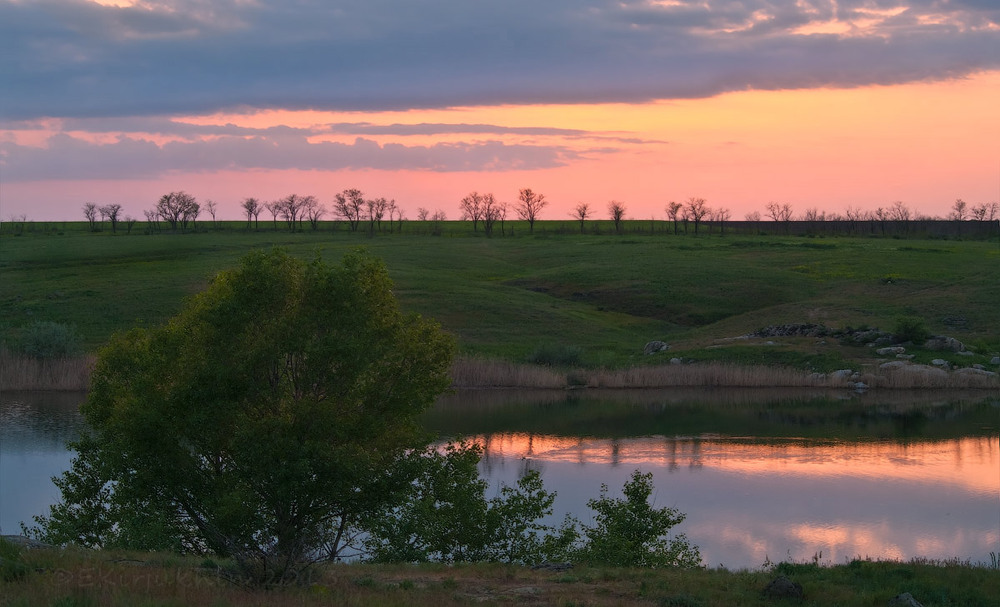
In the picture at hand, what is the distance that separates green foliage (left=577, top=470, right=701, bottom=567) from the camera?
16672 millimetres

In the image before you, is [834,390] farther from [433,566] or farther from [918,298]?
[433,566]

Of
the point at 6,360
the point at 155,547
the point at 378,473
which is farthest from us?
the point at 6,360

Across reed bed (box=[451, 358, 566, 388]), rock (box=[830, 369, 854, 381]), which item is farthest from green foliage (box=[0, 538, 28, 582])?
Answer: rock (box=[830, 369, 854, 381])

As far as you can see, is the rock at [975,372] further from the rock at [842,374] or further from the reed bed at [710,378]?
the reed bed at [710,378]

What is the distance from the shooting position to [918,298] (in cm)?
6544

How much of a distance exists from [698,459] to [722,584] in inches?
A: 678

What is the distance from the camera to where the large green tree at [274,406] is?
48.8ft

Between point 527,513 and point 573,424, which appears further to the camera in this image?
point 573,424

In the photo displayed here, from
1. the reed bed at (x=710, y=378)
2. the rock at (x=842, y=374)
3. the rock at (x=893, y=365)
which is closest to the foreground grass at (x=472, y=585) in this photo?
the reed bed at (x=710, y=378)

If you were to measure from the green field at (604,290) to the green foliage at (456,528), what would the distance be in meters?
27.3

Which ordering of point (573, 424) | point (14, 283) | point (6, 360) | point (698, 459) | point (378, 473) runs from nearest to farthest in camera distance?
point (378, 473) → point (698, 459) → point (573, 424) → point (6, 360) → point (14, 283)

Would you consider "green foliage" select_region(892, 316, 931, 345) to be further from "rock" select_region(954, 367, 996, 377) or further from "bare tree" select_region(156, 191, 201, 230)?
"bare tree" select_region(156, 191, 201, 230)

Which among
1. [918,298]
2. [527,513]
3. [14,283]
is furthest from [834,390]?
[14,283]

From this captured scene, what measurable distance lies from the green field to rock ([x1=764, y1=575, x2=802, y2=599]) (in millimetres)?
34092
